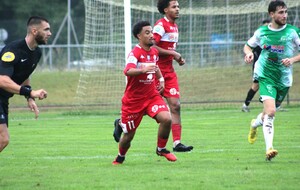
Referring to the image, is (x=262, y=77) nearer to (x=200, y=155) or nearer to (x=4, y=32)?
(x=200, y=155)

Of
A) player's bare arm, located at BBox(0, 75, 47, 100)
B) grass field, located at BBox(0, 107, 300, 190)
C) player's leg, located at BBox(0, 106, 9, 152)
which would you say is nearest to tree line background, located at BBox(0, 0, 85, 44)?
grass field, located at BBox(0, 107, 300, 190)

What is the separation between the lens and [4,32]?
121ft

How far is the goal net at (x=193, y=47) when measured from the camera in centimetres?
2461

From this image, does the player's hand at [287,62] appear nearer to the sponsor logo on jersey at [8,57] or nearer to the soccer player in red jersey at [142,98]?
the soccer player in red jersey at [142,98]

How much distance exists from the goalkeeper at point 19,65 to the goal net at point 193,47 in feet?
42.6

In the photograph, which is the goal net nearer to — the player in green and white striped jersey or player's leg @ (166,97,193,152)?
player's leg @ (166,97,193,152)

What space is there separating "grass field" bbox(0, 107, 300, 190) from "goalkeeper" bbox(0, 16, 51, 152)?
34.3 inches

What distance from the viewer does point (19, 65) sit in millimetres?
10211

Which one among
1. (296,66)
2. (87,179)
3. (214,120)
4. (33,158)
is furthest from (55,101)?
(87,179)

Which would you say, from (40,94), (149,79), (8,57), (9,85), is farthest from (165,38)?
(40,94)

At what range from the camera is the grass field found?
9672mm

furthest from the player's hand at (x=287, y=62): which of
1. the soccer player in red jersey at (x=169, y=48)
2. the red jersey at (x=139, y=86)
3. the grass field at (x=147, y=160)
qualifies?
the soccer player in red jersey at (x=169, y=48)

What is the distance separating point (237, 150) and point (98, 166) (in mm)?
2802

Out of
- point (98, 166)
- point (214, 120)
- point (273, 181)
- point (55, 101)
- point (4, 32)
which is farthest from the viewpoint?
point (4, 32)
